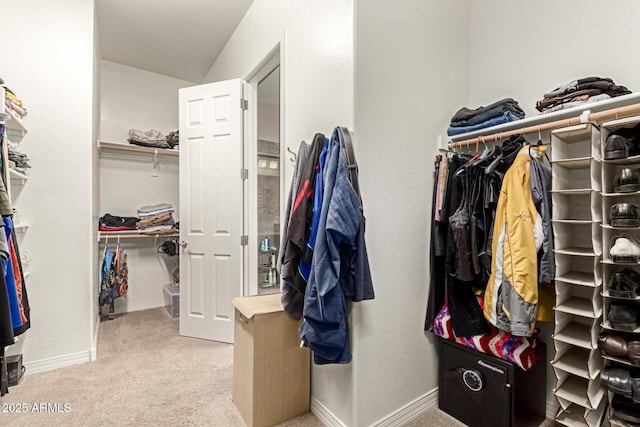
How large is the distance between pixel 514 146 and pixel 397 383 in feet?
4.62

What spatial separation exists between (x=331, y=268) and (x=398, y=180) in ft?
2.21

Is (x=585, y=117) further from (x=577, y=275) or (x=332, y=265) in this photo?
(x=332, y=265)

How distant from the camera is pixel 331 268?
134 centimetres

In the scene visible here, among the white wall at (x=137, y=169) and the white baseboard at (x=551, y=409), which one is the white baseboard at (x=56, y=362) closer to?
the white wall at (x=137, y=169)

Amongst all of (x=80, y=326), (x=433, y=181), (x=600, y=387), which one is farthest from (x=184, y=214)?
(x=600, y=387)

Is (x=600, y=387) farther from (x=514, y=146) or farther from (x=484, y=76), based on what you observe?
(x=484, y=76)

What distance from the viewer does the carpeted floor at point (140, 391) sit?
5.53 ft

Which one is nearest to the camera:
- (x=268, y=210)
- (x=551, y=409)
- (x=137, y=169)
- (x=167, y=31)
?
(x=551, y=409)

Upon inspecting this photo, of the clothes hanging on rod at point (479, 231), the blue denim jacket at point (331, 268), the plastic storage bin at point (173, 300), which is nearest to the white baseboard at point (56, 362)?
the plastic storage bin at point (173, 300)

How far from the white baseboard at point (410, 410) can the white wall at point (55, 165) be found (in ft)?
7.54

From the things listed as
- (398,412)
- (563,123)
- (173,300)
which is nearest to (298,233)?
(398,412)

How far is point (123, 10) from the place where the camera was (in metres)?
2.69

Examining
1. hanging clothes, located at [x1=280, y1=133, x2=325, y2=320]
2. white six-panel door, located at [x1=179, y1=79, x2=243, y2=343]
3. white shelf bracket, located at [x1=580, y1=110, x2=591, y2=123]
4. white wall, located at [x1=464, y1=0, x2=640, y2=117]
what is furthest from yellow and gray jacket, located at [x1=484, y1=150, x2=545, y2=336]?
white six-panel door, located at [x1=179, y1=79, x2=243, y2=343]

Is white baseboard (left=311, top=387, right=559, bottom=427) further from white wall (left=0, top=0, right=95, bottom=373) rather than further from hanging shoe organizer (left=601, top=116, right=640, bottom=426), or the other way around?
white wall (left=0, top=0, right=95, bottom=373)
